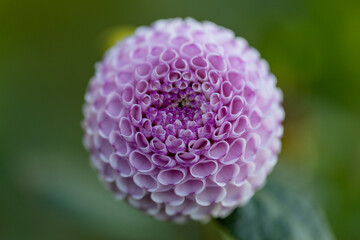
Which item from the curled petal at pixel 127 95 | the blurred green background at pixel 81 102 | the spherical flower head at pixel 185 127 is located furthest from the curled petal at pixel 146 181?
the blurred green background at pixel 81 102

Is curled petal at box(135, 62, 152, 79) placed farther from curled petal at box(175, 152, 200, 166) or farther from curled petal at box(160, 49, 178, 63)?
curled petal at box(175, 152, 200, 166)

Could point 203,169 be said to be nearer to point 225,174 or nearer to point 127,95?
point 225,174

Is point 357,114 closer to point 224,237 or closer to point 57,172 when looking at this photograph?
point 224,237

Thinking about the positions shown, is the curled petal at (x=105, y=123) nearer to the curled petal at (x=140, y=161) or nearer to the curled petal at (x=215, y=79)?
the curled petal at (x=140, y=161)

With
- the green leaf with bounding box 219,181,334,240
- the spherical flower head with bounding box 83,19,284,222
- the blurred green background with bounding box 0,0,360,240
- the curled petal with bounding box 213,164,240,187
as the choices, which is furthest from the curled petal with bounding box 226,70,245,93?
the blurred green background with bounding box 0,0,360,240

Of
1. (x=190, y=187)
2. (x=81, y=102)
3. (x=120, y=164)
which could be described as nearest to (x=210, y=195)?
(x=190, y=187)

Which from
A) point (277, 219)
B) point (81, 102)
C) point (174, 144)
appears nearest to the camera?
point (174, 144)

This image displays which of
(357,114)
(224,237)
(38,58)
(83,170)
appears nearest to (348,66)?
(357,114)
